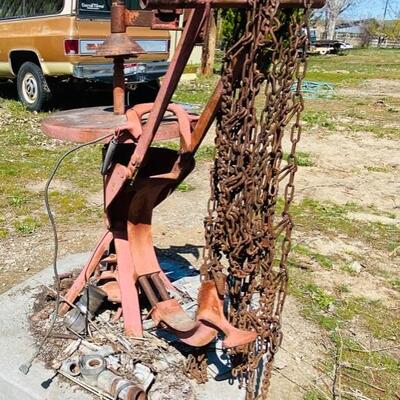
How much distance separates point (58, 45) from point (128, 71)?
1.10 m

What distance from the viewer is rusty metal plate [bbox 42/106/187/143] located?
224 cm

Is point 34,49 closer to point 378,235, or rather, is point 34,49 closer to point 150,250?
point 378,235

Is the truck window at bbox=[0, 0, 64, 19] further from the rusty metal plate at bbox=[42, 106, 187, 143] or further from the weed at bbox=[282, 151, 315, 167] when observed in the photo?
the rusty metal plate at bbox=[42, 106, 187, 143]

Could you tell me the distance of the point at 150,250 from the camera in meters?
2.67

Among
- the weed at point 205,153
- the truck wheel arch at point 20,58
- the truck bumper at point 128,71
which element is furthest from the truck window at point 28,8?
the weed at point 205,153

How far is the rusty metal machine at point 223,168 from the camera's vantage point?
189 centimetres

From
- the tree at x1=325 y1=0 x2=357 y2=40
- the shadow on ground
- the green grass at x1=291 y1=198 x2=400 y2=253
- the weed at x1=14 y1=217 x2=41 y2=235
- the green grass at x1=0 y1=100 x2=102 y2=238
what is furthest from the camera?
the tree at x1=325 y1=0 x2=357 y2=40

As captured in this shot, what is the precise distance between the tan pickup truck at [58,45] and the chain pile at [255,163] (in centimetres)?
555

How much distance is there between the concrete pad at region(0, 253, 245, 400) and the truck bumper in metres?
5.45

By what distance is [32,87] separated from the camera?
898cm

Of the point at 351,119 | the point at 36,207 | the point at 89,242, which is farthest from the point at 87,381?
the point at 351,119

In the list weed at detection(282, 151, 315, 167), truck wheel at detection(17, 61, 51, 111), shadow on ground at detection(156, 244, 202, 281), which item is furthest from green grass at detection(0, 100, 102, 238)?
weed at detection(282, 151, 315, 167)

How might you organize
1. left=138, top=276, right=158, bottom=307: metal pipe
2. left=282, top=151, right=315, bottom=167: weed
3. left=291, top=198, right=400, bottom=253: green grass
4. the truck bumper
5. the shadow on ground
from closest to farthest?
left=138, top=276, right=158, bottom=307: metal pipe → the shadow on ground → left=291, top=198, right=400, bottom=253: green grass → left=282, top=151, right=315, bottom=167: weed → the truck bumper

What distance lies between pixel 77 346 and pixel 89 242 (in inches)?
69.4
